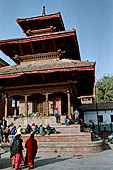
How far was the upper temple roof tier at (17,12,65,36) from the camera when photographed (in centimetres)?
1889

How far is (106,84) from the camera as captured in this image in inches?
1527

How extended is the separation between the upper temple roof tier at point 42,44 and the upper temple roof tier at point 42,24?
2.34 meters

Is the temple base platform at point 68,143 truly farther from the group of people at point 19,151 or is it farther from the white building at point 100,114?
the white building at point 100,114

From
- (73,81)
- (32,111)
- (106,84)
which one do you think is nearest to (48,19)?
(73,81)

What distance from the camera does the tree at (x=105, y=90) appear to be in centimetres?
3781

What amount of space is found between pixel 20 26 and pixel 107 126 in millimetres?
17358

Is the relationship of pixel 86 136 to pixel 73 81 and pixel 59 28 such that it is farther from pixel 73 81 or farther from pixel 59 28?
pixel 59 28

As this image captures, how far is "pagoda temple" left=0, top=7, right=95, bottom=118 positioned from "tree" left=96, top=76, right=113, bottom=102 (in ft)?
62.4

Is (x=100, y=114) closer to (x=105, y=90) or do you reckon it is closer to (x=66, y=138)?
(x=105, y=90)

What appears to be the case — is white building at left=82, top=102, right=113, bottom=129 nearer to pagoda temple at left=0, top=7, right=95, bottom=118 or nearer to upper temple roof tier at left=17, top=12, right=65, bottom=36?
pagoda temple at left=0, top=7, right=95, bottom=118

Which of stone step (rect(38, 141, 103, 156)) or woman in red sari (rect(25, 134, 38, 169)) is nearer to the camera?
woman in red sari (rect(25, 134, 38, 169))

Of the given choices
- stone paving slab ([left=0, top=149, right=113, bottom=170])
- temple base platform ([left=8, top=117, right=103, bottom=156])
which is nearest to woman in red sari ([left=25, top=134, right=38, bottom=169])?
stone paving slab ([left=0, top=149, right=113, bottom=170])

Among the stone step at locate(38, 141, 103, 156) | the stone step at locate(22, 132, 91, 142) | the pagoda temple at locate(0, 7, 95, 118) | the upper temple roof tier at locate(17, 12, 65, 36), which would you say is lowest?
the stone step at locate(38, 141, 103, 156)

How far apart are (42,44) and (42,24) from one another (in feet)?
11.2
